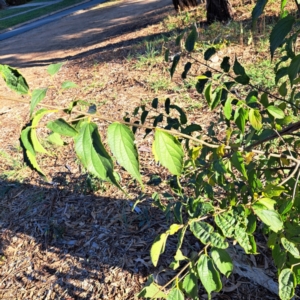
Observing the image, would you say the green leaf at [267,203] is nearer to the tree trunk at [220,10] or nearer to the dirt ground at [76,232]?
the dirt ground at [76,232]

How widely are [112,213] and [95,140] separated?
2093 millimetres

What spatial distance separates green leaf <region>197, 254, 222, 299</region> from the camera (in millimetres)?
1035

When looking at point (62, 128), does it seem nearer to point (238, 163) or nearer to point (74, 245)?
point (238, 163)

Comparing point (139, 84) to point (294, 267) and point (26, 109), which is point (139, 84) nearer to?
point (26, 109)

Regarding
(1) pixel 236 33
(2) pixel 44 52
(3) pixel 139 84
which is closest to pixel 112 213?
(3) pixel 139 84

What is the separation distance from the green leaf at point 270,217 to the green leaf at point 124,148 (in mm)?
432

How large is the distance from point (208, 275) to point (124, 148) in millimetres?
491

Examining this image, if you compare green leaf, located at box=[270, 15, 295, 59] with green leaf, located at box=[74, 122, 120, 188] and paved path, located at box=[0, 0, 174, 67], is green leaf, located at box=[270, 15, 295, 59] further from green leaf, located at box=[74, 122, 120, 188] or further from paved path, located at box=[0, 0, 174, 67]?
paved path, located at box=[0, 0, 174, 67]

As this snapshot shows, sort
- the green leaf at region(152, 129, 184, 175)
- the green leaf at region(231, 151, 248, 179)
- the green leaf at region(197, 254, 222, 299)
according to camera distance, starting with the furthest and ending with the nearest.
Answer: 1. the green leaf at region(231, 151, 248, 179)
2. the green leaf at region(197, 254, 222, 299)
3. the green leaf at region(152, 129, 184, 175)

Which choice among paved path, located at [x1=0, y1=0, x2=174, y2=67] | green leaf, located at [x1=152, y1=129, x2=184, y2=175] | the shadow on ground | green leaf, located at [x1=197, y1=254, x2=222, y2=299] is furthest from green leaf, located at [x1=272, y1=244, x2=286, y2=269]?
paved path, located at [x1=0, y1=0, x2=174, y2=67]

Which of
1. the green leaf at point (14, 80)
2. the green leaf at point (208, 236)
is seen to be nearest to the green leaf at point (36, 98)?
the green leaf at point (14, 80)

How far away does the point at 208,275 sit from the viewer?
105cm

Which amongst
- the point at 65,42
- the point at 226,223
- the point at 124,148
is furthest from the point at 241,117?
the point at 65,42

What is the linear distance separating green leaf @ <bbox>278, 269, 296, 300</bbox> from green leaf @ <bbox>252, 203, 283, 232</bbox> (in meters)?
0.16
